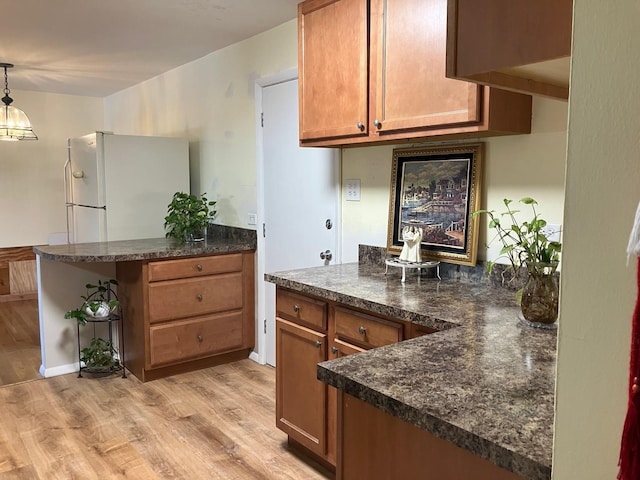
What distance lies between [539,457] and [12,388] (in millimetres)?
3392

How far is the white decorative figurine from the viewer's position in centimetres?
232

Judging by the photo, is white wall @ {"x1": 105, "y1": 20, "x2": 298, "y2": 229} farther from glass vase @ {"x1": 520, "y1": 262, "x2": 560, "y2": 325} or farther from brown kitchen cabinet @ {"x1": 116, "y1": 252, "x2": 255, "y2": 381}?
glass vase @ {"x1": 520, "y1": 262, "x2": 560, "y2": 325}

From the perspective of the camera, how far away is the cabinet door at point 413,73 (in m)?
1.91

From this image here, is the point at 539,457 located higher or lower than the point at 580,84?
lower

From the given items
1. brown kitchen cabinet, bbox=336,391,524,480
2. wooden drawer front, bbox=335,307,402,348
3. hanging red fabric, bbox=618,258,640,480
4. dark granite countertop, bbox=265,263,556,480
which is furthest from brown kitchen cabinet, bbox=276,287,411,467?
hanging red fabric, bbox=618,258,640,480

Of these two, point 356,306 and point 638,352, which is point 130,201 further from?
point 638,352

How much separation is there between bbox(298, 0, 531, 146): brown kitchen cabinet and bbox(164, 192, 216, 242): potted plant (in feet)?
4.58

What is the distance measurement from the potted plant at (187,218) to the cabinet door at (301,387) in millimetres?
1536

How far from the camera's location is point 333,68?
241 cm

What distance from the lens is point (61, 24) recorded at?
10.8 feet

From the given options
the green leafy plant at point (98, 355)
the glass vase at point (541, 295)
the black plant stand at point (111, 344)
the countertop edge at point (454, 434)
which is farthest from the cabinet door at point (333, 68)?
the green leafy plant at point (98, 355)

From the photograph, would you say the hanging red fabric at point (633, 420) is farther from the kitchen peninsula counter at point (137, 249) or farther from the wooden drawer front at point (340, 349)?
the kitchen peninsula counter at point (137, 249)

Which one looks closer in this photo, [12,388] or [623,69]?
[623,69]

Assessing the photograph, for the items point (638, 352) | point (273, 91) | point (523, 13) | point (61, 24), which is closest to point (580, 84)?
point (638, 352)
